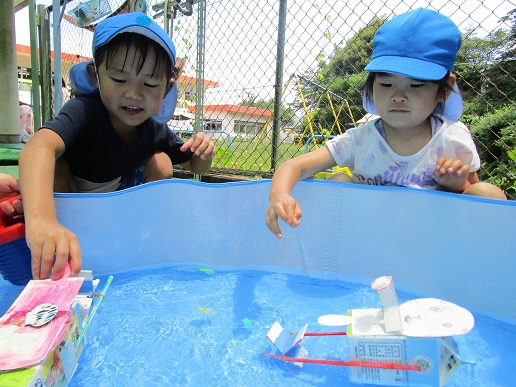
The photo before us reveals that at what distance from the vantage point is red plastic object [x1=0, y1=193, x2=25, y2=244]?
776mm

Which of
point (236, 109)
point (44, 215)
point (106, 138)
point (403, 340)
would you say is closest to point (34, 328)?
point (44, 215)

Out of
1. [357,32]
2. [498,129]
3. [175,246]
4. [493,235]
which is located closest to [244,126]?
[357,32]

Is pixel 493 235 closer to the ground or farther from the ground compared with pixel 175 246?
farther from the ground

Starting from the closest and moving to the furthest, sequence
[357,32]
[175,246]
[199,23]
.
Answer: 1. [175,246]
2. [357,32]
3. [199,23]

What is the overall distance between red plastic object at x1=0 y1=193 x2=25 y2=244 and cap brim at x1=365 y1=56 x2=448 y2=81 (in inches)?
34.7

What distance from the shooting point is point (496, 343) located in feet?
2.82

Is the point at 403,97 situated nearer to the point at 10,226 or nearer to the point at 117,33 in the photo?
the point at 117,33

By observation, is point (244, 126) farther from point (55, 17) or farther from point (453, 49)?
point (453, 49)

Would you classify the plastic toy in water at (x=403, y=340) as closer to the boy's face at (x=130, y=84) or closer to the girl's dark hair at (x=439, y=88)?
the girl's dark hair at (x=439, y=88)

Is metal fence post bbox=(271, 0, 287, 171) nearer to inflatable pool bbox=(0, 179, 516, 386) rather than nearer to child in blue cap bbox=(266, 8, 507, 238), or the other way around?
child in blue cap bbox=(266, 8, 507, 238)

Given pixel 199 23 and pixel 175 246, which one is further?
pixel 199 23

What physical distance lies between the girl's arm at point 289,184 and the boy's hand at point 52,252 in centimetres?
38

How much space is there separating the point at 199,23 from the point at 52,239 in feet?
6.44

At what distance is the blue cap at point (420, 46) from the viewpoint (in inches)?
39.6
